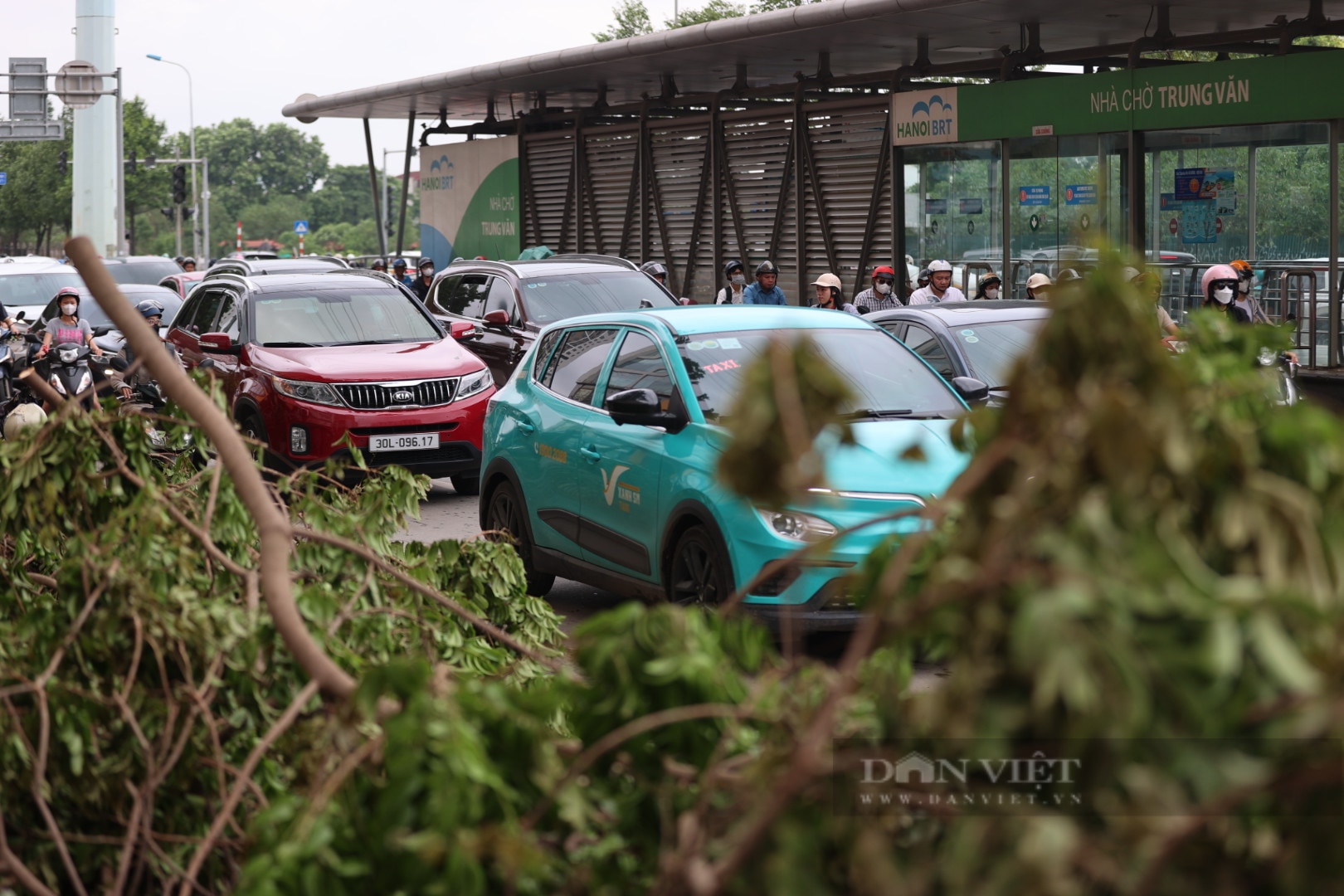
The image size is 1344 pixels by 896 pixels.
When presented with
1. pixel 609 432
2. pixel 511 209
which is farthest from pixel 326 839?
pixel 511 209

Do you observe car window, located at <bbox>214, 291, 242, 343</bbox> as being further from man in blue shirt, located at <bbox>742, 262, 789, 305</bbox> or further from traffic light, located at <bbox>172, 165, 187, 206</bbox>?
traffic light, located at <bbox>172, 165, 187, 206</bbox>

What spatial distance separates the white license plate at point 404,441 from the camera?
12695 mm

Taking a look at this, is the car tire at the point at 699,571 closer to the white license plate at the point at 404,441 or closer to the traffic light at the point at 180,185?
the white license plate at the point at 404,441

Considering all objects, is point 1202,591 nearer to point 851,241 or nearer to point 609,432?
point 609,432

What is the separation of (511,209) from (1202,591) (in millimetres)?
28970

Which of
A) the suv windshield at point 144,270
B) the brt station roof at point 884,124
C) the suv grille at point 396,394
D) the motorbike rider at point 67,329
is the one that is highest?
the brt station roof at point 884,124

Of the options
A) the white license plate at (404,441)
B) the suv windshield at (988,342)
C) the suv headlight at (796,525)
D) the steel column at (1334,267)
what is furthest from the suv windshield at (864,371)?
the steel column at (1334,267)

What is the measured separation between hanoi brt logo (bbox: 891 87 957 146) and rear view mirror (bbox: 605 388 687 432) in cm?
1293

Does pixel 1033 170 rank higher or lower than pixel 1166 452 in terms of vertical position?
higher

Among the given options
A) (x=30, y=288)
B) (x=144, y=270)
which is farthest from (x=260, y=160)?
(x=30, y=288)

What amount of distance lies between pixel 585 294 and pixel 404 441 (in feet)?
11.7

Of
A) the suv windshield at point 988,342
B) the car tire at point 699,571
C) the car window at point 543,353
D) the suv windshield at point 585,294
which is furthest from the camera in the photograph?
the suv windshield at point 585,294

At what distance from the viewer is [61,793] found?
3.22 meters

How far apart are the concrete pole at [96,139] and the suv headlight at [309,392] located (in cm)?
3238
